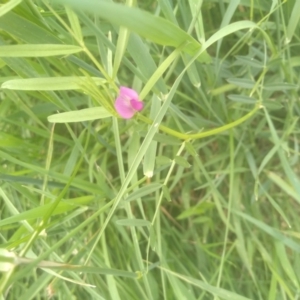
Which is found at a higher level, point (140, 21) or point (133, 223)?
point (140, 21)

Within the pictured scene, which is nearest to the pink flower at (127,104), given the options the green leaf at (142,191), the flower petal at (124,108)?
the flower petal at (124,108)

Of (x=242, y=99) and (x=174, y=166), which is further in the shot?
(x=174, y=166)

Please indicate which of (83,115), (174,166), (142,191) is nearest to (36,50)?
(83,115)

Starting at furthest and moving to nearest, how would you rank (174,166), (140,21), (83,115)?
(174,166), (83,115), (140,21)

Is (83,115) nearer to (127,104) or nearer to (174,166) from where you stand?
(127,104)

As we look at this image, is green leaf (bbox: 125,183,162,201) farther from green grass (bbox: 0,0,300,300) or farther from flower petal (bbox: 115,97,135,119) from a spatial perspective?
flower petal (bbox: 115,97,135,119)

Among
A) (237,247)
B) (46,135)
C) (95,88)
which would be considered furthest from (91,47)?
(237,247)
